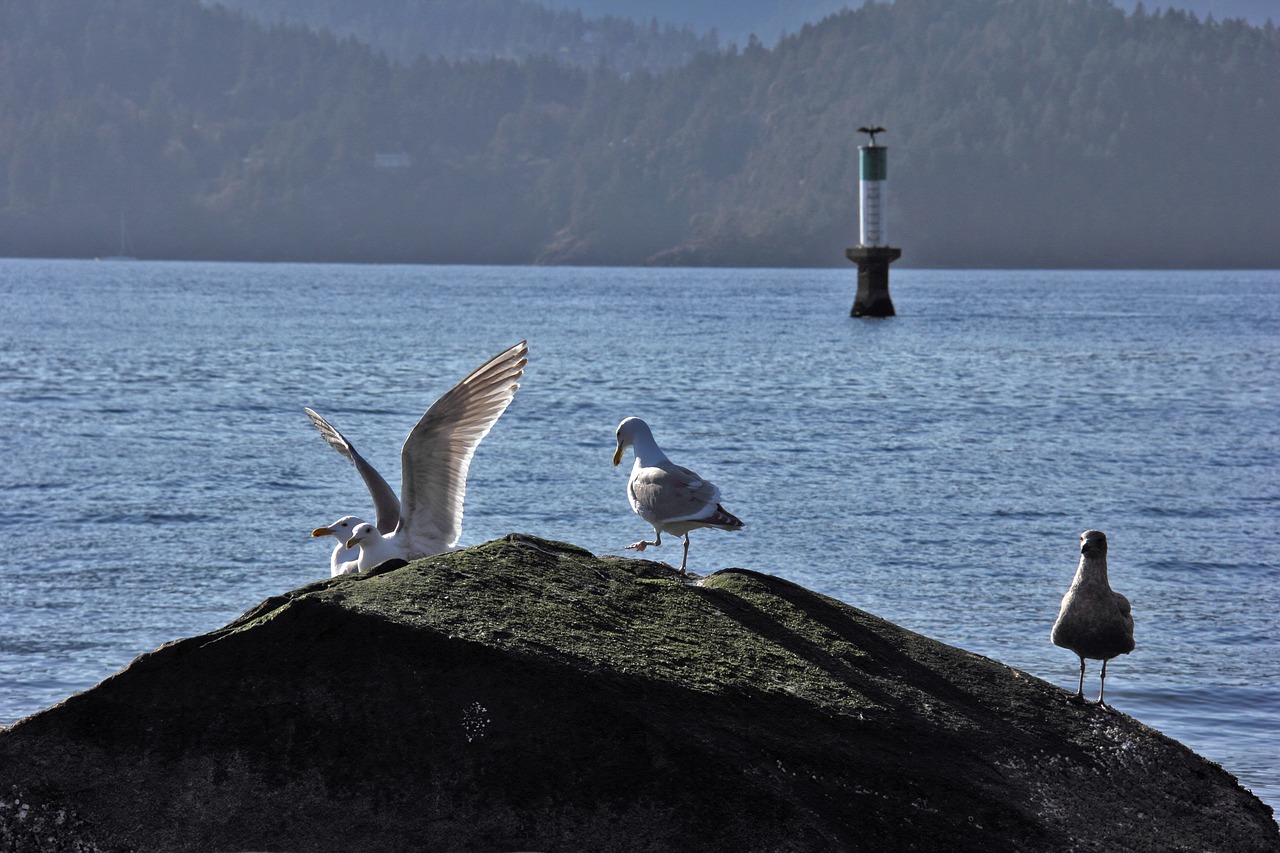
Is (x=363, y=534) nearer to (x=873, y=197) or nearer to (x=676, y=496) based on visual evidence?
(x=676, y=496)

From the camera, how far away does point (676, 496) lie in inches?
273

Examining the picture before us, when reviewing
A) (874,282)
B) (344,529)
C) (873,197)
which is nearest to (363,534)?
(344,529)

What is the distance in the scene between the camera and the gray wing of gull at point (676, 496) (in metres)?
6.92

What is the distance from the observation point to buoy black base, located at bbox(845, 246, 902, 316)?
65.1 metres

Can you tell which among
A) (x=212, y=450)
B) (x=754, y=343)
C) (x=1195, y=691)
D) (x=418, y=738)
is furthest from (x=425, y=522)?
(x=754, y=343)

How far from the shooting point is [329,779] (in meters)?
4.21

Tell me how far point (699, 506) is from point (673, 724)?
2634 millimetres

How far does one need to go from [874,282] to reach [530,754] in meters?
64.4

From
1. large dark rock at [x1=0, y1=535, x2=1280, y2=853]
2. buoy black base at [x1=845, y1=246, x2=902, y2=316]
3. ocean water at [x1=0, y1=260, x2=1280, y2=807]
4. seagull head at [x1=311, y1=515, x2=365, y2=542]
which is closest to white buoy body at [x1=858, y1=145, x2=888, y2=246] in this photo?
buoy black base at [x1=845, y1=246, x2=902, y2=316]

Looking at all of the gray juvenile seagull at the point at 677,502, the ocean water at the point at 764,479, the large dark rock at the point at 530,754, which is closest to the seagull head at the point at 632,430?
the gray juvenile seagull at the point at 677,502

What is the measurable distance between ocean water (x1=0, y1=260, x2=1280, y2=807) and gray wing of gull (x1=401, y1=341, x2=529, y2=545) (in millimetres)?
3314

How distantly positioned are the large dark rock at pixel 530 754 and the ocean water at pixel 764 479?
3.55 metres

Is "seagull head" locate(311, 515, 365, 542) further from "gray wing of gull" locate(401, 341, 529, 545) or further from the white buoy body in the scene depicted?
the white buoy body

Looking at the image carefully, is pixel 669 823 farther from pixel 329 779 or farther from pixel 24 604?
pixel 24 604
